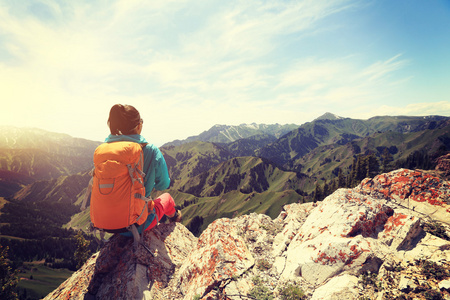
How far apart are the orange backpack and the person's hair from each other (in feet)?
3.13

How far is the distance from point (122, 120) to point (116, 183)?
2.50 meters

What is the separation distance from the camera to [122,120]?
746 centimetres

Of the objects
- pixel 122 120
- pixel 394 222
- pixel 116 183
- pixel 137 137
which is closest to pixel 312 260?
pixel 394 222

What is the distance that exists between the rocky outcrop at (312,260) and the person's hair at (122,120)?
5919 millimetres

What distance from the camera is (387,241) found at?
784 cm

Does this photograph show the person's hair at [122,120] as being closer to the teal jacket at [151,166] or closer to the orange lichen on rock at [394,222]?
the teal jacket at [151,166]

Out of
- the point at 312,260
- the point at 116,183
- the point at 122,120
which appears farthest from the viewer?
the point at 312,260

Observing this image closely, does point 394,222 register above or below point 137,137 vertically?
below

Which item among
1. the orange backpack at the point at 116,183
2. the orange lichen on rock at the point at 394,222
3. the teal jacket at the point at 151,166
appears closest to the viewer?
A: the orange backpack at the point at 116,183

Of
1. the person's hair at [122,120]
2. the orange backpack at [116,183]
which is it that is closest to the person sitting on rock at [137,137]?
the person's hair at [122,120]

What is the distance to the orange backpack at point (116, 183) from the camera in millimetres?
6434

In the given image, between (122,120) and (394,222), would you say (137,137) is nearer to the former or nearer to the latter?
(122,120)

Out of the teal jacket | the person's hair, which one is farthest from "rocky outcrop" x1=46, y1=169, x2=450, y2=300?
the person's hair

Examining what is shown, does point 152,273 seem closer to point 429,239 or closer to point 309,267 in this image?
point 309,267
